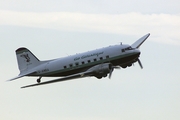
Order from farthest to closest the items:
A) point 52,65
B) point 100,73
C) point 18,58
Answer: point 18,58, point 52,65, point 100,73

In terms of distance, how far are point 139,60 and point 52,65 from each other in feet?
38.3

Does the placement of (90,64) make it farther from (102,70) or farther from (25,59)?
(25,59)

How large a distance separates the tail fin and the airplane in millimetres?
1107

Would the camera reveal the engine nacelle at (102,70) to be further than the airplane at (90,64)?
No

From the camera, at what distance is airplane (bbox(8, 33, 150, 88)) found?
51944 mm

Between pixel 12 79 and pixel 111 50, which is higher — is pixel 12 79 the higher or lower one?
the lower one

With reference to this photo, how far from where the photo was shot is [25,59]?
5981 cm

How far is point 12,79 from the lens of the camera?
56.9 meters

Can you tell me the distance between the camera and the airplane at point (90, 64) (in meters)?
51.9

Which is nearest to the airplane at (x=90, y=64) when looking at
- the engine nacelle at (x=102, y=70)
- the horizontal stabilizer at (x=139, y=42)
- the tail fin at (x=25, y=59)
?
the engine nacelle at (x=102, y=70)

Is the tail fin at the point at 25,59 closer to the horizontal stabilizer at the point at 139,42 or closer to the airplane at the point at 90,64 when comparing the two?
the airplane at the point at 90,64

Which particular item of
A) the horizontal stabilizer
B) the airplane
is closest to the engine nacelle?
the airplane

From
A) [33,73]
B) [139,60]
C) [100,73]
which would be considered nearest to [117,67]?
[100,73]

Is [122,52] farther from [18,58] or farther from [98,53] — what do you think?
[18,58]
